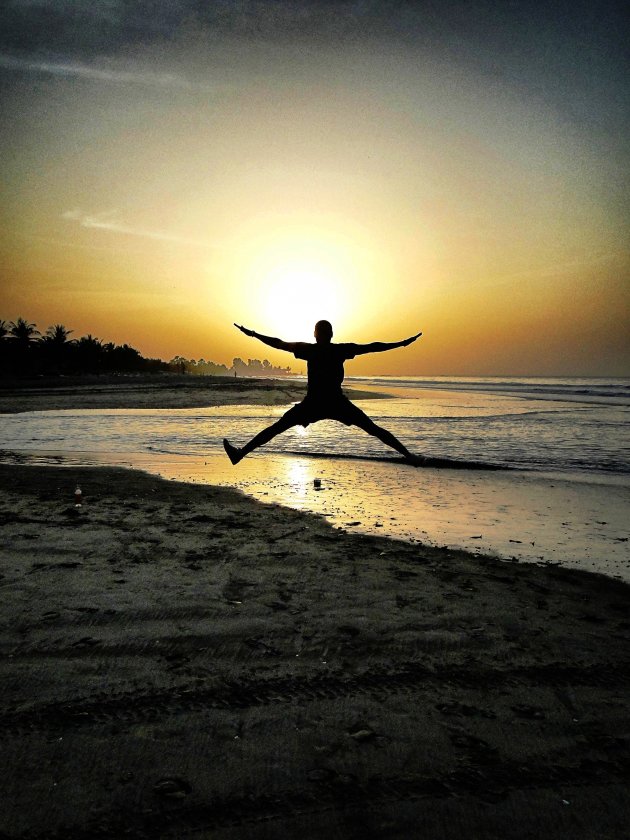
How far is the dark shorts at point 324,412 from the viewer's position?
768 centimetres

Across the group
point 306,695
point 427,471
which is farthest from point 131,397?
point 306,695

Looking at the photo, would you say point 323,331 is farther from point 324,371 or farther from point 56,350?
point 56,350

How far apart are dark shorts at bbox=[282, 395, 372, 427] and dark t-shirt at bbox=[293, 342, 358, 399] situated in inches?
4.3

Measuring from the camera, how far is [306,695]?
3725mm

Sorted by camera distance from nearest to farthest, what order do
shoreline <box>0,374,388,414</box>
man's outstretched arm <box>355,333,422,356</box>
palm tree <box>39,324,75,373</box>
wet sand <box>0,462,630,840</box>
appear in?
wet sand <box>0,462,630,840</box>, man's outstretched arm <box>355,333,422,356</box>, shoreline <box>0,374,388,414</box>, palm tree <box>39,324,75,373</box>

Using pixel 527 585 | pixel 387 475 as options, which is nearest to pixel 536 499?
pixel 387 475

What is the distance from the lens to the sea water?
783 centimetres

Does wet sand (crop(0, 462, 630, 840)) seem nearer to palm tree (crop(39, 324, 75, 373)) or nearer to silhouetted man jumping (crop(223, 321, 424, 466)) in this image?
silhouetted man jumping (crop(223, 321, 424, 466))

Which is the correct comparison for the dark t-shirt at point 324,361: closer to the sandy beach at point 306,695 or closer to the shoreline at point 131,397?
the sandy beach at point 306,695

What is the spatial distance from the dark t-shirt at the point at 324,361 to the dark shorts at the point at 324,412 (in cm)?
11

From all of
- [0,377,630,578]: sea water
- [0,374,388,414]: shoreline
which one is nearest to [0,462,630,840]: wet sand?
[0,377,630,578]: sea water

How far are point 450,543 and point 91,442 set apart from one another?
1342 centimetres

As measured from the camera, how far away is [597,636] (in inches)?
183

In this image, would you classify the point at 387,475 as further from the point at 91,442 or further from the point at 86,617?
the point at 91,442
